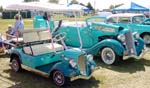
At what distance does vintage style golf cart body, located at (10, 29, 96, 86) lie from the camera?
6.36 m

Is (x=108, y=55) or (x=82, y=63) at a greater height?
(x=82, y=63)

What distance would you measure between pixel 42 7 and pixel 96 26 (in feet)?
9.82

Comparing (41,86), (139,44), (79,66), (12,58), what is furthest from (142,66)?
(12,58)

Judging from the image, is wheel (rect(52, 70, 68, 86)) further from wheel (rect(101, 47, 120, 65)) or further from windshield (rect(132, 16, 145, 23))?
windshield (rect(132, 16, 145, 23))

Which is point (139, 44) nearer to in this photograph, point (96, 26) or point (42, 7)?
point (96, 26)

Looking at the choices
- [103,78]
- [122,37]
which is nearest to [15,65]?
[103,78]

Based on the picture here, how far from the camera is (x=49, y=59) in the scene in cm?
723

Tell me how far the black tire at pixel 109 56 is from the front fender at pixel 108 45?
13 centimetres

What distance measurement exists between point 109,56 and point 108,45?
40cm

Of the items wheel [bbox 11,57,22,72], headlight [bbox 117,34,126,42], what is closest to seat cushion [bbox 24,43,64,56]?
wheel [bbox 11,57,22,72]

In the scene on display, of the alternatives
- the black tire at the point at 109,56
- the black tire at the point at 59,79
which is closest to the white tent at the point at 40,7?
the black tire at the point at 59,79

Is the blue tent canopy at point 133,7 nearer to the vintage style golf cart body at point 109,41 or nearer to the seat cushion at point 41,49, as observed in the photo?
the vintage style golf cart body at point 109,41

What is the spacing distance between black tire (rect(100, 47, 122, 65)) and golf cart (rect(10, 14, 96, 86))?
6.03 ft

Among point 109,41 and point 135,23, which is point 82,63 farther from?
point 135,23
